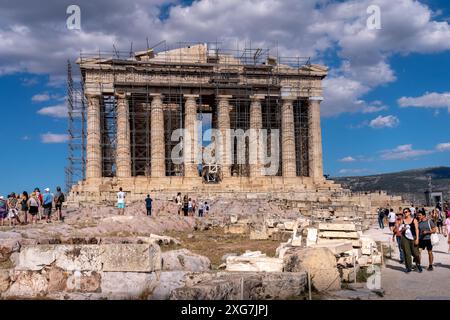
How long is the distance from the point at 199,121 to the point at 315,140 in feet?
31.7

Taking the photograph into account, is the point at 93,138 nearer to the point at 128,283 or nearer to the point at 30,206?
the point at 30,206

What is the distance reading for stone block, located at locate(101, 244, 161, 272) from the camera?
354 inches

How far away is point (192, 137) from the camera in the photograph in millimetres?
44094

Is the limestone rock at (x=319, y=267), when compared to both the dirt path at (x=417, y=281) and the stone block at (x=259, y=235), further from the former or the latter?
the stone block at (x=259, y=235)

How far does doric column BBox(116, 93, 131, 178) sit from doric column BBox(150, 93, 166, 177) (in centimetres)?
191

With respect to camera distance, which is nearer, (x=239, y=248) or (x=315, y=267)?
(x=315, y=267)

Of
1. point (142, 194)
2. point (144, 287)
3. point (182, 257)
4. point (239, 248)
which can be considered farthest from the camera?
point (142, 194)

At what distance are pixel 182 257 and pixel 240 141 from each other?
35106 millimetres

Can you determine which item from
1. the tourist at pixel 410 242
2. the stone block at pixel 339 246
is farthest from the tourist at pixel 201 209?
the tourist at pixel 410 242

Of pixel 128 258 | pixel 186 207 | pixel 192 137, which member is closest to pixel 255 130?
pixel 192 137

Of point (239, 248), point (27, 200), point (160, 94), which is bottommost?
point (239, 248)

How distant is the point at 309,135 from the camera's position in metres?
46.4
